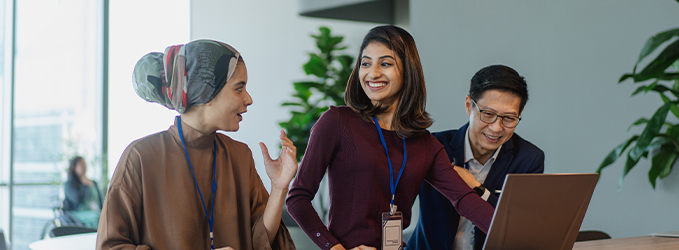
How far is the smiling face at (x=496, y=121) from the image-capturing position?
76.7 inches

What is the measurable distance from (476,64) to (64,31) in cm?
572

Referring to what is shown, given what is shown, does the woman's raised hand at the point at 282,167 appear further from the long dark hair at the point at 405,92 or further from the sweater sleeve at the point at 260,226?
the long dark hair at the point at 405,92

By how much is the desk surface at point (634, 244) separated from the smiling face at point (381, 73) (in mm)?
936

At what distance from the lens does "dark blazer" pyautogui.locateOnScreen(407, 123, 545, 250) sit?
6.41 ft

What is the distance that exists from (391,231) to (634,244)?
3.78 ft

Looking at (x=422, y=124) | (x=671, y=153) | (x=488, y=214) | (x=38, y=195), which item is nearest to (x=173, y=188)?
(x=422, y=124)

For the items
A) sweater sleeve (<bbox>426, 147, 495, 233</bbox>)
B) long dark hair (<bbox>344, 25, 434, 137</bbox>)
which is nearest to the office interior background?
sweater sleeve (<bbox>426, 147, 495, 233</bbox>)

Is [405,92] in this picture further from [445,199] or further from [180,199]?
[180,199]

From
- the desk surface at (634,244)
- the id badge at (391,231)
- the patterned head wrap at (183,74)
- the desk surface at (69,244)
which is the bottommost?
the desk surface at (69,244)

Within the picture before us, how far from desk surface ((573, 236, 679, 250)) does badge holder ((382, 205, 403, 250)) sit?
0.77m

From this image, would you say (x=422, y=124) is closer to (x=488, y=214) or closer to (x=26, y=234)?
(x=488, y=214)

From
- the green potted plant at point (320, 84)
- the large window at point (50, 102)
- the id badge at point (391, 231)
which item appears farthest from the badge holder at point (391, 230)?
the large window at point (50, 102)

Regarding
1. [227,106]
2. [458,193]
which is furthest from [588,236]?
[227,106]

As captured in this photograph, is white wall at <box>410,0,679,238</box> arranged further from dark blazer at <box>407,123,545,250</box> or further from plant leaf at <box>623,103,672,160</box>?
dark blazer at <box>407,123,545,250</box>
